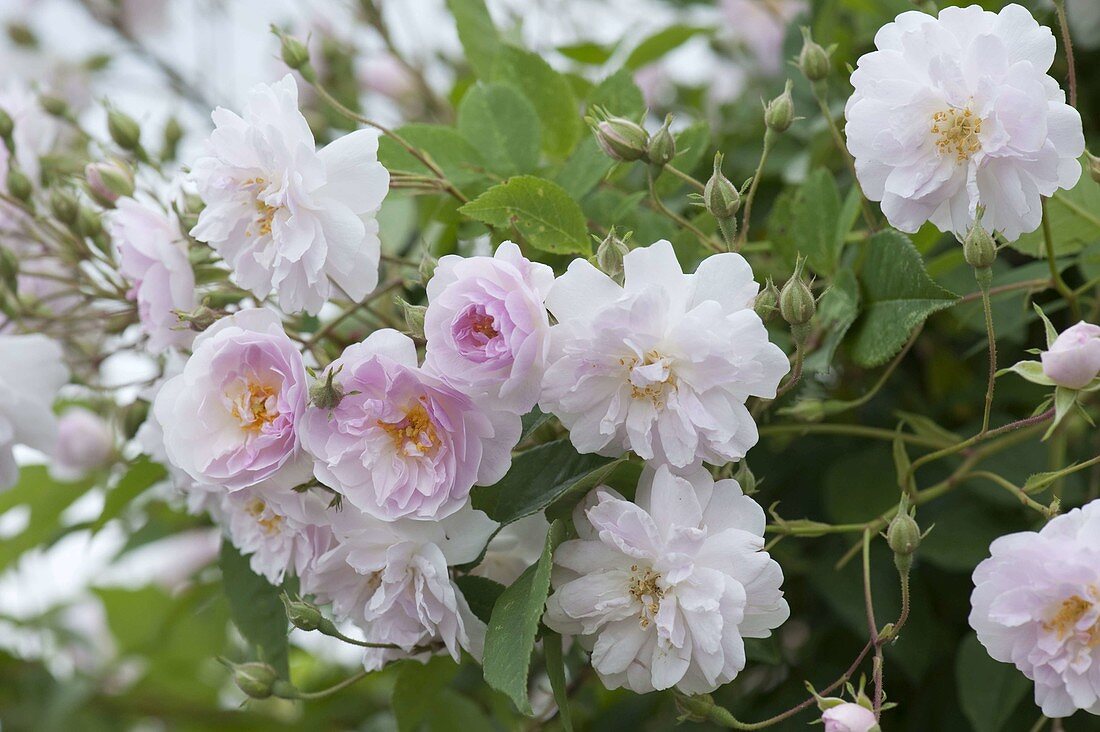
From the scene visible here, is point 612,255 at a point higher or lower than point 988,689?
higher

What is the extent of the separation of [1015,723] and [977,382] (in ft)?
0.77

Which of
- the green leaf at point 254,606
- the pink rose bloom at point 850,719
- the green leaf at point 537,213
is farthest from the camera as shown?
the green leaf at point 254,606

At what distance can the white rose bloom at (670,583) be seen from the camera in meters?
0.44

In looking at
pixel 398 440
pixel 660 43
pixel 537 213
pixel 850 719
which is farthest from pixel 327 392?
pixel 660 43

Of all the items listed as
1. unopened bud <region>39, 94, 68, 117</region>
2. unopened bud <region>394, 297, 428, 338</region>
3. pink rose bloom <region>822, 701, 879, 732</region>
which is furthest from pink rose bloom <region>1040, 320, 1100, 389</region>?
unopened bud <region>39, 94, 68, 117</region>

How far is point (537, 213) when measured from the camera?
521 millimetres

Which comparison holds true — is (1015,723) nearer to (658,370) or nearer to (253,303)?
(658,370)

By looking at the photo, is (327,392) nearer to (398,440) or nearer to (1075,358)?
(398,440)

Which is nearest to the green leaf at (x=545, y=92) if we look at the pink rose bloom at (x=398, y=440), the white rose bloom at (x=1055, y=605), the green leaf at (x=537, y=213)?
the green leaf at (x=537, y=213)

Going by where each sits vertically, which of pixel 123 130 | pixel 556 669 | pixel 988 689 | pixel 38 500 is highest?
pixel 123 130

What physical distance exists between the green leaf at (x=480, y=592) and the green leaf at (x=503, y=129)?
9.0 inches

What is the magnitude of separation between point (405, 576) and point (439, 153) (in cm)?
25

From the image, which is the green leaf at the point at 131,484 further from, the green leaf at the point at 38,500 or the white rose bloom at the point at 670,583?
the white rose bloom at the point at 670,583

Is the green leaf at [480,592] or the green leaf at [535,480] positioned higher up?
the green leaf at [535,480]
